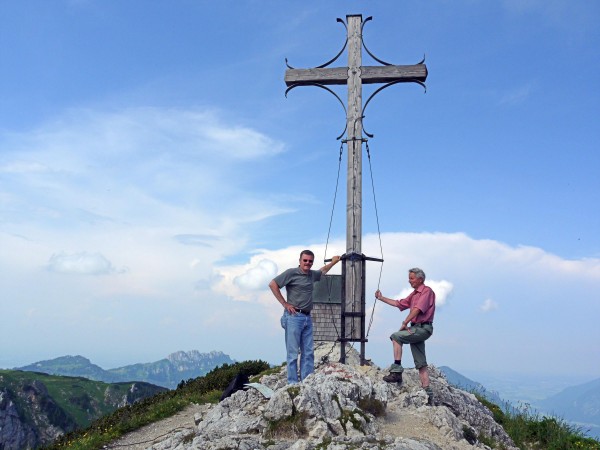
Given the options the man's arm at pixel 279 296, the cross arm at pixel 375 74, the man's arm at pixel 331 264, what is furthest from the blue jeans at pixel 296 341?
the cross arm at pixel 375 74

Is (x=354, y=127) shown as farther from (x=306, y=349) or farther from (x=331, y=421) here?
(x=331, y=421)

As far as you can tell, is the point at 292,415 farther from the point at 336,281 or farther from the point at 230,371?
the point at 230,371

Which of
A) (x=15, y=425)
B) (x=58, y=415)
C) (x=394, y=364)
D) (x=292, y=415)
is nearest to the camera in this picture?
(x=292, y=415)

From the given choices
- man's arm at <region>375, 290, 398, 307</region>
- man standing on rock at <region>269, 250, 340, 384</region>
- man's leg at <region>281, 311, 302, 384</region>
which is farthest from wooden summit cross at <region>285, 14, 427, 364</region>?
man's leg at <region>281, 311, 302, 384</region>

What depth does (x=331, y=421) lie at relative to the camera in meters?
8.73

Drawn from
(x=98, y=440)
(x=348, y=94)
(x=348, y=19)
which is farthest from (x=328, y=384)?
(x=348, y=19)

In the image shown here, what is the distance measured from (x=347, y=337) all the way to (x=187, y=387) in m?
7.08

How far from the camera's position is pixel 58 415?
9906cm

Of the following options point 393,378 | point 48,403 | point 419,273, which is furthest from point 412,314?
point 48,403

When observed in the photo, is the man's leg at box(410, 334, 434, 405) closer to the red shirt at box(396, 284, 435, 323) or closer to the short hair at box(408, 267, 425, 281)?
the red shirt at box(396, 284, 435, 323)

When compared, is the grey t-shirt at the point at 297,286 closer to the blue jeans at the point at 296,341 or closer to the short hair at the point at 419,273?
the blue jeans at the point at 296,341

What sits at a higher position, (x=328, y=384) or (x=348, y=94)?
(x=348, y=94)

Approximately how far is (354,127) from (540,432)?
28.4 ft

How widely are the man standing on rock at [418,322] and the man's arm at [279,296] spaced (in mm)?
1974
